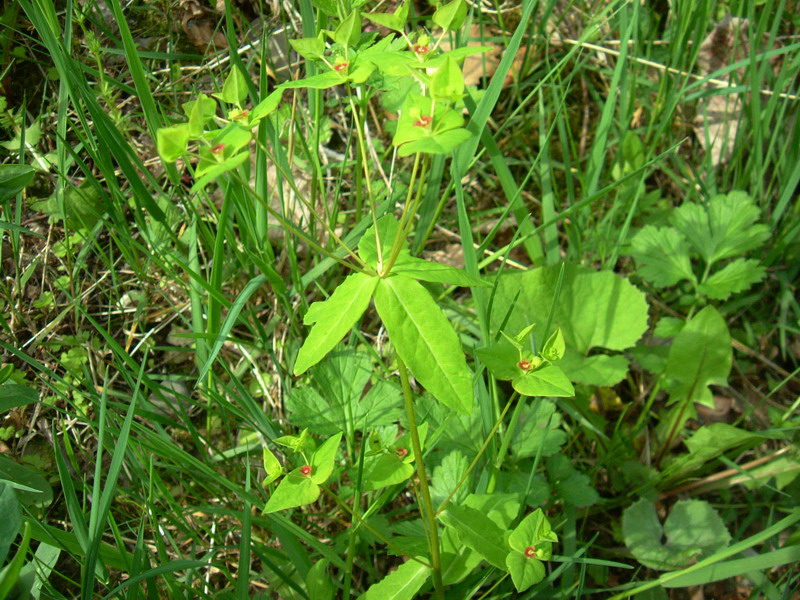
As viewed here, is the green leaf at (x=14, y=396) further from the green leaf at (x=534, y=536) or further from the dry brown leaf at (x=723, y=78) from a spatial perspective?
the dry brown leaf at (x=723, y=78)

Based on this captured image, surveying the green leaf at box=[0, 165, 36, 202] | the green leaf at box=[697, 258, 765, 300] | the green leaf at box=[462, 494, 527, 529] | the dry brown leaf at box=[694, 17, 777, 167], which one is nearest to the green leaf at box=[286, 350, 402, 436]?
the green leaf at box=[462, 494, 527, 529]

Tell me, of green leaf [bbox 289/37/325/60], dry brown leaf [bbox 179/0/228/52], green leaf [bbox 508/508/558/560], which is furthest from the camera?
dry brown leaf [bbox 179/0/228/52]

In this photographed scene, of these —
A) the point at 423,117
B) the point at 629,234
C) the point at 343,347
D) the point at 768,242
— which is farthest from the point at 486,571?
the point at 768,242

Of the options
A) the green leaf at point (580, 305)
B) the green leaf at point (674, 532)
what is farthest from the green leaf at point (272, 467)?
the green leaf at point (674, 532)

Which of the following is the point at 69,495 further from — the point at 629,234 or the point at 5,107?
the point at 629,234

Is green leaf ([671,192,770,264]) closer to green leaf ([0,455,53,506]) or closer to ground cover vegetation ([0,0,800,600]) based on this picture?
ground cover vegetation ([0,0,800,600])

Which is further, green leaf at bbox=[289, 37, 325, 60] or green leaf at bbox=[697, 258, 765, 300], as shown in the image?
green leaf at bbox=[697, 258, 765, 300]

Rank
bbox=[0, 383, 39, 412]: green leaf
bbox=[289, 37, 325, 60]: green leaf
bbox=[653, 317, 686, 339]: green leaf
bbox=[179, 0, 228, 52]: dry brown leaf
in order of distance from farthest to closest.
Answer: bbox=[179, 0, 228, 52]: dry brown leaf < bbox=[653, 317, 686, 339]: green leaf < bbox=[0, 383, 39, 412]: green leaf < bbox=[289, 37, 325, 60]: green leaf
